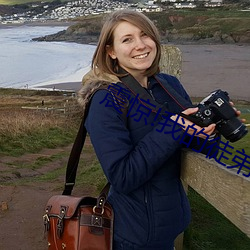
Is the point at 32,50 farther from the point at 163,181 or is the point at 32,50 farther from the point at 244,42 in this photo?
the point at 163,181

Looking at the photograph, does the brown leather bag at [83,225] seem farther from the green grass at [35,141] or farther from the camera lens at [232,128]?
the green grass at [35,141]

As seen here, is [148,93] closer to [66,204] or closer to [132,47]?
[132,47]

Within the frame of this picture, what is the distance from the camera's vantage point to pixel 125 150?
198 cm

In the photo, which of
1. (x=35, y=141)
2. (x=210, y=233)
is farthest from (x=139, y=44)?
(x=35, y=141)

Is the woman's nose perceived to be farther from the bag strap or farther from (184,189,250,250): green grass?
(184,189,250,250): green grass

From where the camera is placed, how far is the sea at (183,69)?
1151 inches

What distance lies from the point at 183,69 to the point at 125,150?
34.3 metres

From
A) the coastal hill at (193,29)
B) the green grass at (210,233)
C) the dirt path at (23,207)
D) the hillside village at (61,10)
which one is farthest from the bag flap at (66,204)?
the hillside village at (61,10)

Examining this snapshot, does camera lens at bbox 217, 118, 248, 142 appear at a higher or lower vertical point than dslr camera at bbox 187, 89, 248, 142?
lower

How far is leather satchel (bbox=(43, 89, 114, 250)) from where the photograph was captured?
6.97 ft

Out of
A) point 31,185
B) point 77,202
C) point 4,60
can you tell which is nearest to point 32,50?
point 4,60

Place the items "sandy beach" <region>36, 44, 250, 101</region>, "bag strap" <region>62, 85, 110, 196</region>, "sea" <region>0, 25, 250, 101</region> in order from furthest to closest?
"sea" <region>0, 25, 250, 101</region>
"sandy beach" <region>36, 44, 250, 101</region>
"bag strap" <region>62, 85, 110, 196</region>

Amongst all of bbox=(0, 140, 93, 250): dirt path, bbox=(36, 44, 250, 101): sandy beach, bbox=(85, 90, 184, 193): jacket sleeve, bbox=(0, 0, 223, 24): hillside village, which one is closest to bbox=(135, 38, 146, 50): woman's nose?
bbox=(85, 90, 184, 193): jacket sleeve

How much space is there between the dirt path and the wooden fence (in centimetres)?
256
